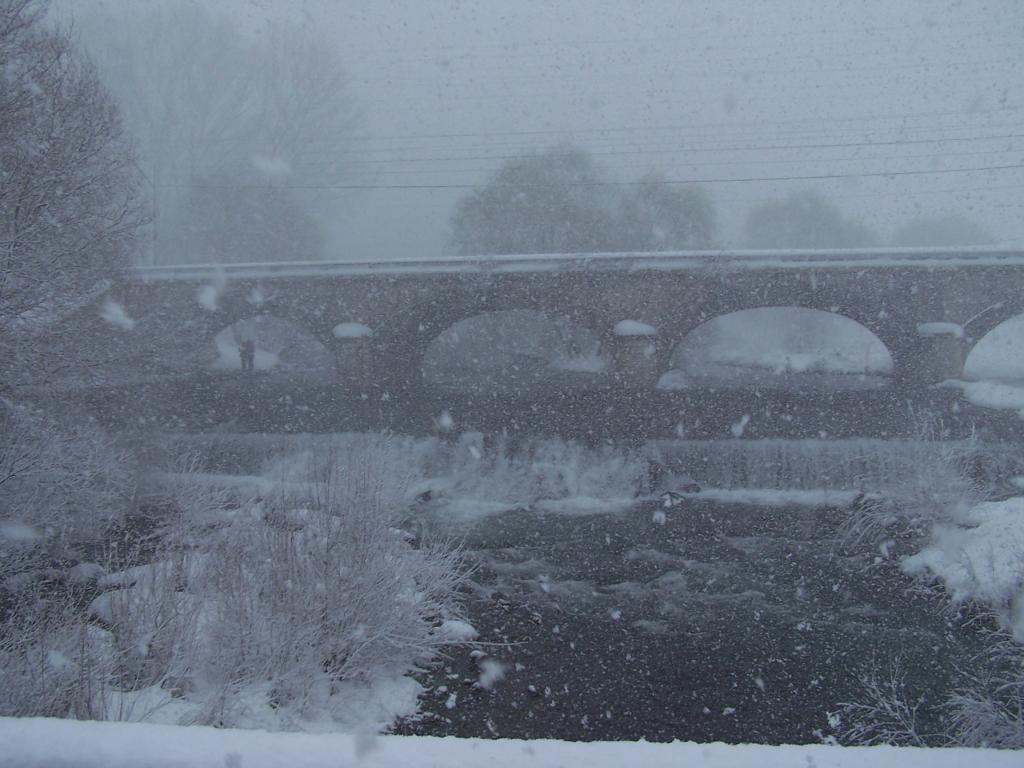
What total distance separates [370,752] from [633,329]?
17335mm

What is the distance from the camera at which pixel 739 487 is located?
1448cm

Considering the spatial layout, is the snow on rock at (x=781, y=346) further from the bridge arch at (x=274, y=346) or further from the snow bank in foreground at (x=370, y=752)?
the snow bank in foreground at (x=370, y=752)

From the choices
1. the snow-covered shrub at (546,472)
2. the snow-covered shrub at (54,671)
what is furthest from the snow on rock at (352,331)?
the snow-covered shrub at (54,671)

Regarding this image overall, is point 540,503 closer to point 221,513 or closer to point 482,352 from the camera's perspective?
point 221,513

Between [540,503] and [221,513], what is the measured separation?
20.3 feet

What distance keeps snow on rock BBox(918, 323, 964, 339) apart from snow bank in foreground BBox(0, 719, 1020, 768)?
18.4 metres

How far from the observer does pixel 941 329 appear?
18.0m

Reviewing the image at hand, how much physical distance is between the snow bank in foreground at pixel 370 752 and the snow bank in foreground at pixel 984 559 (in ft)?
22.5

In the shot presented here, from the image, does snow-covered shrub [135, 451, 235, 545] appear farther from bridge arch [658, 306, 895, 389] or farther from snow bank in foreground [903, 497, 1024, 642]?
bridge arch [658, 306, 895, 389]

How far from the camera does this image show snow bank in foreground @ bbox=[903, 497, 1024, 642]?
798 centimetres

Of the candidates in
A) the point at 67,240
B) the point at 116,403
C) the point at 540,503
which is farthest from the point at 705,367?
the point at 67,240

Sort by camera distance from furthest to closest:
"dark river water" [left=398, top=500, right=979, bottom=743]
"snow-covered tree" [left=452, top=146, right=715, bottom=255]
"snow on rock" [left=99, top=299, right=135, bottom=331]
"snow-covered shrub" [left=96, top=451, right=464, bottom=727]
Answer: "snow-covered tree" [left=452, top=146, right=715, bottom=255] → "snow on rock" [left=99, top=299, right=135, bottom=331] → "dark river water" [left=398, top=500, right=979, bottom=743] → "snow-covered shrub" [left=96, top=451, right=464, bottom=727]

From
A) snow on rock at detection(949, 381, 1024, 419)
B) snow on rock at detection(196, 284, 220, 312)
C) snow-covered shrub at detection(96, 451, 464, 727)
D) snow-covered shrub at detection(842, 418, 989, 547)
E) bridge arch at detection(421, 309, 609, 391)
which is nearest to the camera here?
snow-covered shrub at detection(96, 451, 464, 727)

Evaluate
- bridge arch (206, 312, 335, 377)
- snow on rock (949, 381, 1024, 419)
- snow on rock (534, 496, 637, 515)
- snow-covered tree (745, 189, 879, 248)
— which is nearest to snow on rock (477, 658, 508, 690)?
snow on rock (534, 496, 637, 515)
